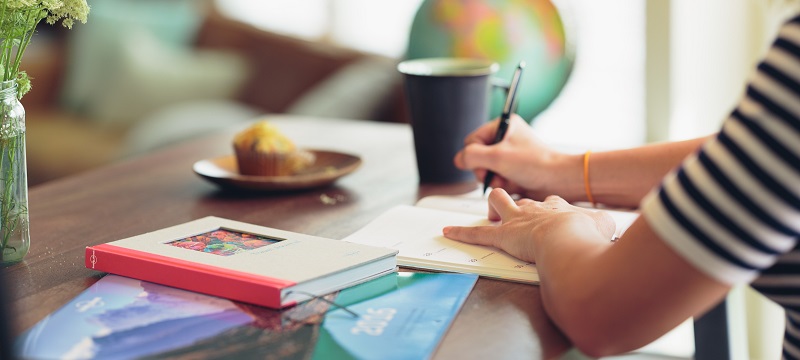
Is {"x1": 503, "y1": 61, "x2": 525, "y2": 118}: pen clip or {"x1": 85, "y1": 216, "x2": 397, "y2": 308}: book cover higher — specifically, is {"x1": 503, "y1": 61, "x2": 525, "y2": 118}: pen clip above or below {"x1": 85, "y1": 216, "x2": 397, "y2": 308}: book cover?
above

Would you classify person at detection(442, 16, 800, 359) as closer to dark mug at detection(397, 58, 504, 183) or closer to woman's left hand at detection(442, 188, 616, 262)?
woman's left hand at detection(442, 188, 616, 262)

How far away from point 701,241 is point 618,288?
80 mm

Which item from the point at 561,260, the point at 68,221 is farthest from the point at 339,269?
the point at 68,221

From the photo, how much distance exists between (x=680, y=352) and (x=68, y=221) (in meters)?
1.85

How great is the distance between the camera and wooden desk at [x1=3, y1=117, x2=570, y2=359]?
710mm

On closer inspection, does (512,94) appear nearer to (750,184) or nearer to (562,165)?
(562,165)

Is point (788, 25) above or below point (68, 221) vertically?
above

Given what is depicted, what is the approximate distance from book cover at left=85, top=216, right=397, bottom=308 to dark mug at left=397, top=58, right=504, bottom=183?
40cm

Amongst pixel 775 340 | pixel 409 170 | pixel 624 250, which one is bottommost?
pixel 775 340

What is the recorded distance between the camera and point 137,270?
2.64ft

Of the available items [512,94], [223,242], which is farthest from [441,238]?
[512,94]

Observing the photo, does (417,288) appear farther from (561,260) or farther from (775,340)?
(775,340)

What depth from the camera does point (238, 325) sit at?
695 millimetres

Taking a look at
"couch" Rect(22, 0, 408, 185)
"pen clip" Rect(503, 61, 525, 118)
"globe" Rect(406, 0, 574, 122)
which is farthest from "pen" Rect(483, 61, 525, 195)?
"couch" Rect(22, 0, 408, 185)
